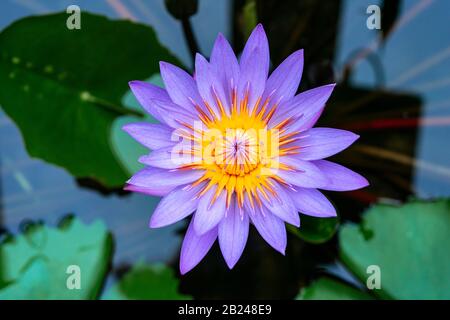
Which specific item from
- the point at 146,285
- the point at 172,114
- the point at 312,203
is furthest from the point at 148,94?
the point at 146,285

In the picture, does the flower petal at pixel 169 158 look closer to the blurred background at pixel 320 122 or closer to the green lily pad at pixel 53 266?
the blurred background at pixel 320 122

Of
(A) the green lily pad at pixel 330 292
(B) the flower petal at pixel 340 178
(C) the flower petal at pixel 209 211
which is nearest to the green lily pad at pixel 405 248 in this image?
(A) the green lily pad at pixel 330 292

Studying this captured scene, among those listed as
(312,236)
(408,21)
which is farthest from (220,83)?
(408,21)

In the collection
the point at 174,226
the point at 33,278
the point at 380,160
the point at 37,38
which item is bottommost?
the point at 33,278

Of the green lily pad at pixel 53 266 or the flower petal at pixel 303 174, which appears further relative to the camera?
the green lily pad at pixel 53 266

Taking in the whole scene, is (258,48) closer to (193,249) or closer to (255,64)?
(255,64)

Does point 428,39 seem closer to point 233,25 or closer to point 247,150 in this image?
point 233,25
